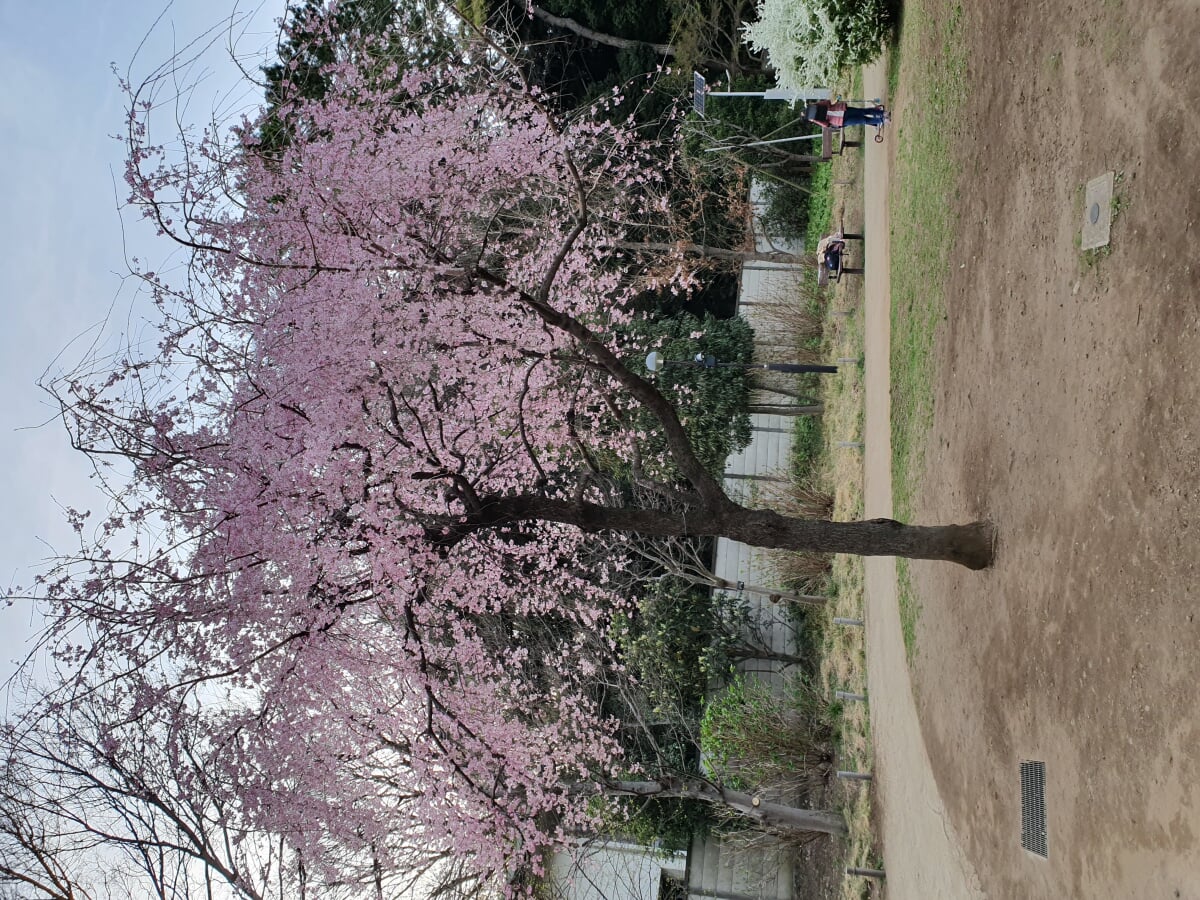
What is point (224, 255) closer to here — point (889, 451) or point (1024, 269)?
point (1024, 269)

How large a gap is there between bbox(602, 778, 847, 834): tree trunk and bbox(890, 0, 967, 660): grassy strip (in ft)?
12.0

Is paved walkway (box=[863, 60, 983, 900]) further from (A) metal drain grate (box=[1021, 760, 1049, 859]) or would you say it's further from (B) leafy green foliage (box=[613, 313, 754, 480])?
(B) leafy green foliage (box=[613, 313, 754, 480])

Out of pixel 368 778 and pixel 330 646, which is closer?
pixel 330 646

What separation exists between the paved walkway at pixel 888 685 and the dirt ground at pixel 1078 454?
2.41ft

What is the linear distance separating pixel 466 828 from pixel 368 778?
1841 millimetres

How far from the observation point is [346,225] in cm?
785

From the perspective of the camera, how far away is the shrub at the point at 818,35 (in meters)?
10.8

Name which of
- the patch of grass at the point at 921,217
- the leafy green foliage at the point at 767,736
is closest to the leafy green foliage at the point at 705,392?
the leafy green foliage at the point at 767,736

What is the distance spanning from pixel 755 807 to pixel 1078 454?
7579 millimetres

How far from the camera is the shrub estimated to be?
10.8m

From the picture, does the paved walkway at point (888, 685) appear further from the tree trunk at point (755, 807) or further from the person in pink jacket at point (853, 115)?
the tree trunk at point (755, 807)

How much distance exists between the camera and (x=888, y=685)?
9.46 metres

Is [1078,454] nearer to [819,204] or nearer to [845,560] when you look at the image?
[845,560]

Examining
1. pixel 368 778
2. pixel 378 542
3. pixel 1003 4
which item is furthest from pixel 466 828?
pixel 1003 4
